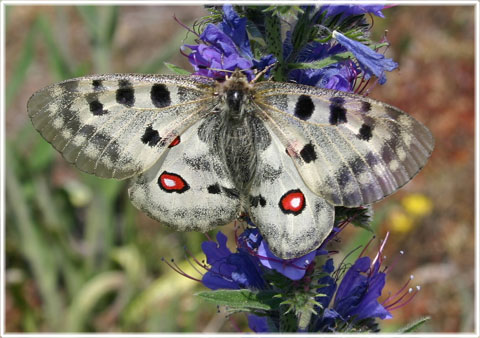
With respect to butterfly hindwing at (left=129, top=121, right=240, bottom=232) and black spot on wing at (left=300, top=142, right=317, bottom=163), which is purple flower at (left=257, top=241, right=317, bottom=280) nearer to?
butterfly hindwing at (left=129, top=121, right=240, bottom=232)

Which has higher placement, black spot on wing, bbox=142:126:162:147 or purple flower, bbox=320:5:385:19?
purple flower, bbox=320:5:385:19

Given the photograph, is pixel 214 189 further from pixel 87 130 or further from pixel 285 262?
pixel 87 130

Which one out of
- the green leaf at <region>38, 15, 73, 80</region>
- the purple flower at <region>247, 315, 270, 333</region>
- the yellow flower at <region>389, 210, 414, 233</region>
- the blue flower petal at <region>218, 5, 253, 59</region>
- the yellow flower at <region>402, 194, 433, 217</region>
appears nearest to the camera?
the blue flower petal at <region>218, 5, 253, 59</region>

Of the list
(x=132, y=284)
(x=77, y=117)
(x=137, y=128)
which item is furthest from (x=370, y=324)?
(x=132, y=284)

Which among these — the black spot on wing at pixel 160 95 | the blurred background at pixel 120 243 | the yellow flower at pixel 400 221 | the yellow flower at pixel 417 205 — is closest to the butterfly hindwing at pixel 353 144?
the black spot on wing at pixel 160 95

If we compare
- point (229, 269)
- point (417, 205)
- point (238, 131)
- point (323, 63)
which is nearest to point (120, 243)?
point (417, 205)

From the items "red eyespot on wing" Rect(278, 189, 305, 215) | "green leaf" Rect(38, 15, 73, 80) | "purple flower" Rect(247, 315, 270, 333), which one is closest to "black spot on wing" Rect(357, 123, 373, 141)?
"red eyespot on wing" Rect(278, 189, 305, 215)

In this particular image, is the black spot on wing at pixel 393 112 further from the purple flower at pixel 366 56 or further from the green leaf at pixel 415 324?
the green leaf at pixel 415 324

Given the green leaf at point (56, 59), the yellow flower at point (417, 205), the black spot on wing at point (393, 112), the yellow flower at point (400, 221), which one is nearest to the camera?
the black spot on wing at point (393, 112)
